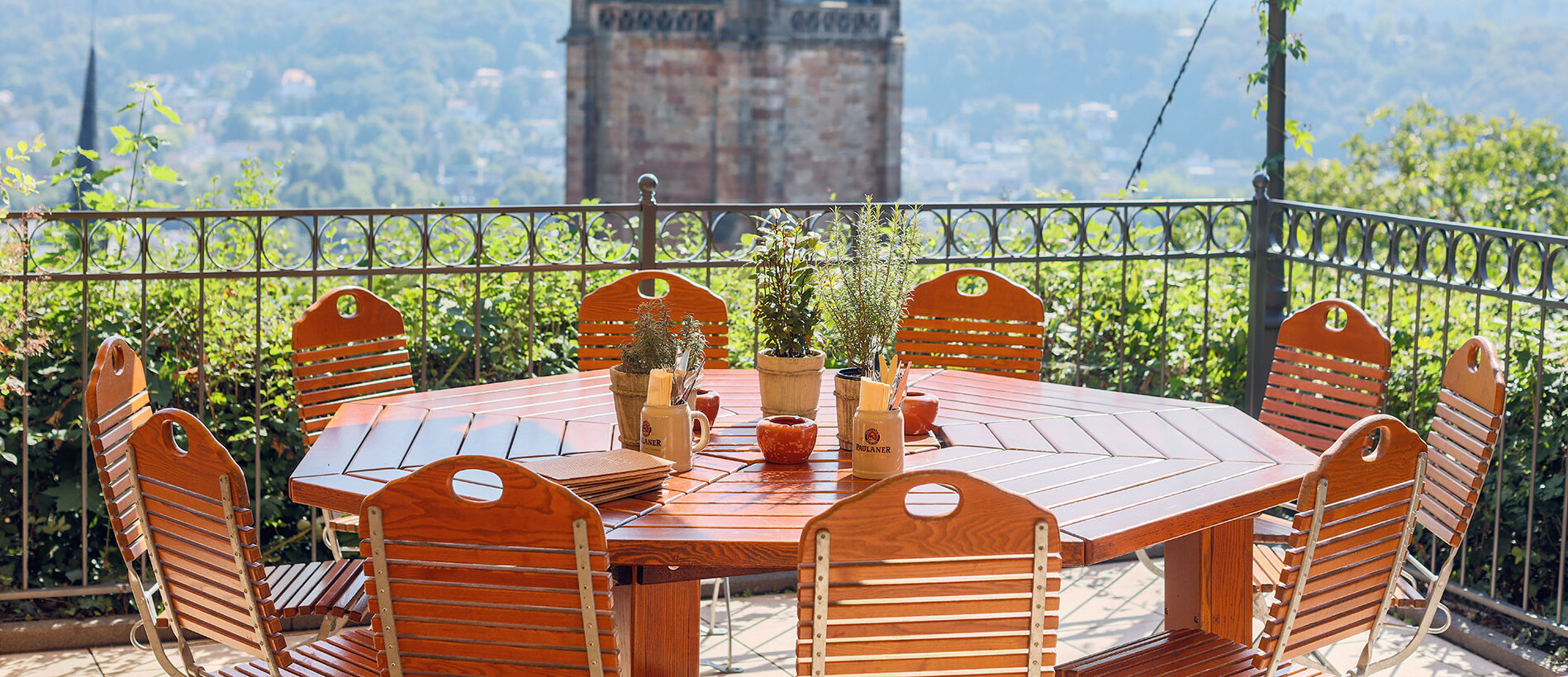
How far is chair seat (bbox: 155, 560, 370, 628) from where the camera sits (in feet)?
8.77

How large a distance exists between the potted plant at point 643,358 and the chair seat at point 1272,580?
1232 millimetres

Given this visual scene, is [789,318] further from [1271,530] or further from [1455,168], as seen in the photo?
[1455,168]

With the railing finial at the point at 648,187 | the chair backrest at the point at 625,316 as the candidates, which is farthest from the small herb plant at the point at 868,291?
the railing finial at the point at 648,187

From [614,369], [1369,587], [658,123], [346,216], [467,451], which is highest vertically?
[658,123]

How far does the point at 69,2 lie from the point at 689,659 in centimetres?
4954

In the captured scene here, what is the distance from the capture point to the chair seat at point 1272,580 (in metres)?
2.79

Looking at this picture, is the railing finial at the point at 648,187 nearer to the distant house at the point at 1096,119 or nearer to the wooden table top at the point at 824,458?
the wooden table top at the point at 824,458

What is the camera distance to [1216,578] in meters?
2.80

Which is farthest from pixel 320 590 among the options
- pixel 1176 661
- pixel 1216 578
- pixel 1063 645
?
pixel 1063 645

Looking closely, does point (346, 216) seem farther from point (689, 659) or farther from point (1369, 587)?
point (1369, 587)

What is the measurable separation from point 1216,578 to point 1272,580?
7.6 inches

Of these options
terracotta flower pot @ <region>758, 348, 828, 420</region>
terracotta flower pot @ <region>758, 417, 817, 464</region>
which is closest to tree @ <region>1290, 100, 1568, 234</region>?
terracotta flower pot @ <region>758, 348, 828, 420</region>

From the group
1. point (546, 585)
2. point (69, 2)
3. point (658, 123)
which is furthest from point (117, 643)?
point (69, 2)

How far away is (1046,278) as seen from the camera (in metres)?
5.28
